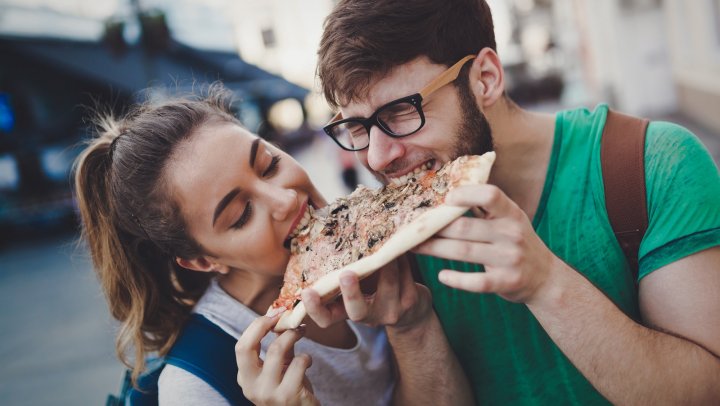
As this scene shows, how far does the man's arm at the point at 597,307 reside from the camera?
5.39 ft

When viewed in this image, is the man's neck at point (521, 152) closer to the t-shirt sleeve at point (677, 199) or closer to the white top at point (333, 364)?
the t-shirt sleeve at point (677, 199)

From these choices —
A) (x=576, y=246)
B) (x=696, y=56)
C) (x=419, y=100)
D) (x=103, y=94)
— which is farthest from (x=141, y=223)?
(x=103, y=94)

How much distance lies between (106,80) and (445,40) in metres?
22.1

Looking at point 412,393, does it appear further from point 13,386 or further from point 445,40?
point 13,386

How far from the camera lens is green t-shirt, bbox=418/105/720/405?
6.12 feet

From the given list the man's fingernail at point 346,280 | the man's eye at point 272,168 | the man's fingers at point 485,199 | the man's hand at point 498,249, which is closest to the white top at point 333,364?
the man's eye at point 272,168

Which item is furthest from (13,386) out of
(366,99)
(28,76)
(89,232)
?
(28,76)

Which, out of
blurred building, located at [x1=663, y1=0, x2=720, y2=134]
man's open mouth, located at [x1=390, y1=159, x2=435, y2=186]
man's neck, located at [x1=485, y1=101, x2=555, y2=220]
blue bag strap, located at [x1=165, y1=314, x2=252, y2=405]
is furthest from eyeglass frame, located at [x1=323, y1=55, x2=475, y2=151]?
blurred building, located at [x1=663, y1=0, x2=720, y2=134]

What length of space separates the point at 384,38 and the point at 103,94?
2422 centimetres

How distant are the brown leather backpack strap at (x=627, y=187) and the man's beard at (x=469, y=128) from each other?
48 cm

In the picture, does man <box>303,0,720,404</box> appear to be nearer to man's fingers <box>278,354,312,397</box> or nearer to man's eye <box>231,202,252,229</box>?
man's fingers <box>278,354,312,397</box>

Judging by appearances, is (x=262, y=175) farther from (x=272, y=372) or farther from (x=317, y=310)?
(x=272, y=372)

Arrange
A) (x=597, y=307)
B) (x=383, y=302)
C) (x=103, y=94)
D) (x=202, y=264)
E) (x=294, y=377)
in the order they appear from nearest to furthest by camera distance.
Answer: (x=597, y=307) → (x=294, y=377) → (x=383, y=302) → (x=202, y=264) → (x=103, y=94)

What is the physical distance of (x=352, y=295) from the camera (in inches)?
73.7
